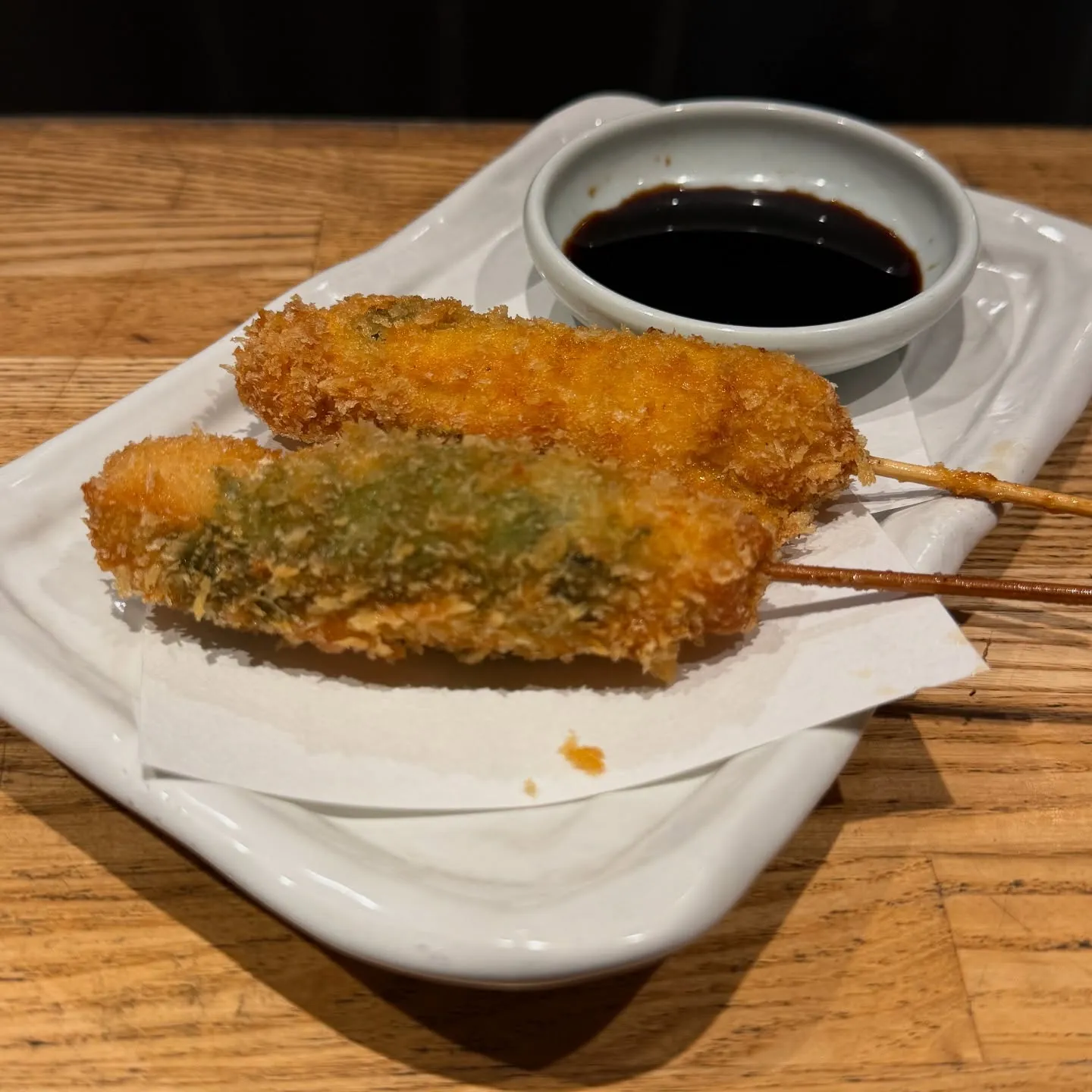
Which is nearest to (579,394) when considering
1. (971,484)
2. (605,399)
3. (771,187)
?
(605,399)

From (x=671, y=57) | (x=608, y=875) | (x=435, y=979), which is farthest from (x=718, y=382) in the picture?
(x=671, y=57)

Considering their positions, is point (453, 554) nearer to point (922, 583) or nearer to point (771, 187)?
point (922, 583)

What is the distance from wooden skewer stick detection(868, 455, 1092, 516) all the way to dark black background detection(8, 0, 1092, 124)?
326 cm

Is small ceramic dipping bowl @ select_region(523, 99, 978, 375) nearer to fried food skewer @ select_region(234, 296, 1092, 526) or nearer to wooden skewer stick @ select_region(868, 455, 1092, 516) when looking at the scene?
fried food skewer @ select_region(234, 296, 1092, 526)

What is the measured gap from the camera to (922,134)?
322 centimetres

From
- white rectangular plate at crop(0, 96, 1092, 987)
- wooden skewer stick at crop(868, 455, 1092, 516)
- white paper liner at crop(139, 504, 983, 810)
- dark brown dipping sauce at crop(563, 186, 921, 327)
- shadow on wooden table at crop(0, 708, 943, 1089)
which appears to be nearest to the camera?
white rectangular plate at crop(0, 96, 1092, 987)

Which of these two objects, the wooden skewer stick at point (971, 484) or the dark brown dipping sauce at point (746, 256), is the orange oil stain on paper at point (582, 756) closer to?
the wooden skewer stick at point (971, 484)

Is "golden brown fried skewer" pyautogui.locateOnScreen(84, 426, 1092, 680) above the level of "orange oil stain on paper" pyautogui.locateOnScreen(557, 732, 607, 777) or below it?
above

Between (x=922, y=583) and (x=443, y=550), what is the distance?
2.39 feet

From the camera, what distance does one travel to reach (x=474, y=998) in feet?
4.48

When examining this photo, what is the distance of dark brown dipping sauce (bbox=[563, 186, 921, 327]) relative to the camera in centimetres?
206

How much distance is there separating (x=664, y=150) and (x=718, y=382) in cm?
96

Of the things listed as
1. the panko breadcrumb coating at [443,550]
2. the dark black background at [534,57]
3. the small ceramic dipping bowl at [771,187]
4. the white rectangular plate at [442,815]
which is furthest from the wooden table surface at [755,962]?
the dark black background at [534,57]

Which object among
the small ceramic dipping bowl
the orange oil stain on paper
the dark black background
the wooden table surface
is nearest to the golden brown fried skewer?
the orange oil stain on paper
